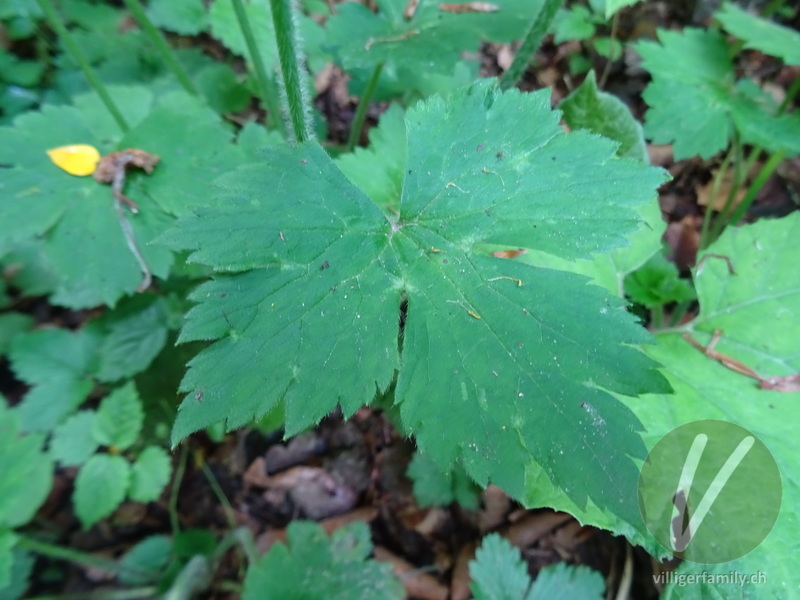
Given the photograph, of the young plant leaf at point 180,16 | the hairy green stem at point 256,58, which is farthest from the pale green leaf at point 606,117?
the young plant leaf at point 180,16

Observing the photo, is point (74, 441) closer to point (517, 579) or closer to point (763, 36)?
point (517, 579)

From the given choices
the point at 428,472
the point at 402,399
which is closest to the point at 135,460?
the point at 428,472

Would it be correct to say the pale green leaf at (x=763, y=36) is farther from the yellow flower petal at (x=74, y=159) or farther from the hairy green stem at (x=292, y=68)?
the yellow flower petal at (x=74, y=159)

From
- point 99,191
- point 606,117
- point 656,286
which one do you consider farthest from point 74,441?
point 606,117

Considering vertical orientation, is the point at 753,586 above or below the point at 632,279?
below

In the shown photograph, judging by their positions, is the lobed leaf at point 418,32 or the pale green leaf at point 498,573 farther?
the lobed leaf at point 418,32

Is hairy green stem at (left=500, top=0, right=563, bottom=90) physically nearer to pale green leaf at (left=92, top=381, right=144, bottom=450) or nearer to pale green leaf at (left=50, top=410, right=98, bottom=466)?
pale green leaf at (left=92, top=381, right=144, bottom=450)

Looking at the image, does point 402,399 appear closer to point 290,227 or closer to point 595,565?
point 290,227
